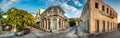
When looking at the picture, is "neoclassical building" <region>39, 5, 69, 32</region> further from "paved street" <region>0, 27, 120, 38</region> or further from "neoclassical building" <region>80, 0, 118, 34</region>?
"neoclassical building" <region>80, 0, 118, 34</region>

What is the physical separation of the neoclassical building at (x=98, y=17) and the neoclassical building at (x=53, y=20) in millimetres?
246

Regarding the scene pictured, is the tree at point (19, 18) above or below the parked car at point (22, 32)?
above

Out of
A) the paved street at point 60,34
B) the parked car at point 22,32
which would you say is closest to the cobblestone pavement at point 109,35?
the paved street at point 60,34

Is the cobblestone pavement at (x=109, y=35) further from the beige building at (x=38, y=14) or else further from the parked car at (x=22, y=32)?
the parked car at (x=22, y=32)

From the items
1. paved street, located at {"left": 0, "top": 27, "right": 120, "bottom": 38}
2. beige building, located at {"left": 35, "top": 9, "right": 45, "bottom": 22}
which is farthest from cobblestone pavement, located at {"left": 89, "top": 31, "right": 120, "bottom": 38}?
beige building, located at {"left": 35, "top": 9, "right": 45, "bottom": 22}

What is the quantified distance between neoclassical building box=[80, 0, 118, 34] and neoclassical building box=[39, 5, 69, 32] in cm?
25

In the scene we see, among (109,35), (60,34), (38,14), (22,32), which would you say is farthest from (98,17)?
(22,32)

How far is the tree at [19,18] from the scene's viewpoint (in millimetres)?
2300

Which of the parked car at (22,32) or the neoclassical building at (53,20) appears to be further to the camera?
the parked car at (22,32)

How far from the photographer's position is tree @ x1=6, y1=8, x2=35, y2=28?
230cm

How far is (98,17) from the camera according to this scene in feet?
7.64

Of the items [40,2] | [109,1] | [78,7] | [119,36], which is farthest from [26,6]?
[119,36]

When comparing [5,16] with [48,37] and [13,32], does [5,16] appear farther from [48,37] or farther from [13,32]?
[48,37]

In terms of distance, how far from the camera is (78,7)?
2.46 meters
